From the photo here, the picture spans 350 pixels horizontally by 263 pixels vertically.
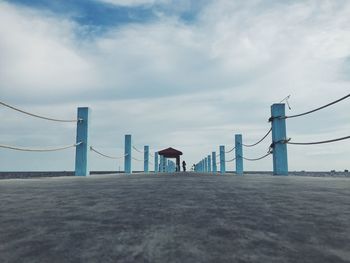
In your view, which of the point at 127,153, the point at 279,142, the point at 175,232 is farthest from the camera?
the point at 127,153

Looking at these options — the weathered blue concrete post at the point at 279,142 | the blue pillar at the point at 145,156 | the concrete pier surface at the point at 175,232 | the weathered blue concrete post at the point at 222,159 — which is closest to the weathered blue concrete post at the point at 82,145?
the weathered blue concrete post at the point at 279,142

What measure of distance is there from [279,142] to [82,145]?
17.6 ft

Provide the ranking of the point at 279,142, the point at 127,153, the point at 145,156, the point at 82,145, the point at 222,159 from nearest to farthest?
the point at 279,142, the point at 82,145, the point at 127,153, the point at 222,159, the point at 145,156

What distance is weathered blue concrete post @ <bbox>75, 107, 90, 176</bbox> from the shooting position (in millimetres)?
8336

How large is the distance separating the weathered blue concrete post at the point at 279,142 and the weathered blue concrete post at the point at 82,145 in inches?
202

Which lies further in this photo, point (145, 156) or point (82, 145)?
point (145, 156)

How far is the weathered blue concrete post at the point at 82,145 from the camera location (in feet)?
27.3

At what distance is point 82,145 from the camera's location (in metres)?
8.38

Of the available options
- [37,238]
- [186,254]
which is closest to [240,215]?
[186,254]

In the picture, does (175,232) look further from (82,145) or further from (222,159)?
(222,159)

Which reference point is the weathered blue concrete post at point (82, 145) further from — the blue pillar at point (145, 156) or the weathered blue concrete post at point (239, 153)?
the blue pillar at point (145, 156)

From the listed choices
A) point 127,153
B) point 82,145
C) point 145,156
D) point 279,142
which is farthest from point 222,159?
point 82,145

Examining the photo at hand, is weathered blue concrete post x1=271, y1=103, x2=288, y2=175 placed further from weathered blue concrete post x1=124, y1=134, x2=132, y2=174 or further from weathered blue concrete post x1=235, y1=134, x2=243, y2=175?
weathered blue concrete post x1=124, y1=134, x2=132, y2=174

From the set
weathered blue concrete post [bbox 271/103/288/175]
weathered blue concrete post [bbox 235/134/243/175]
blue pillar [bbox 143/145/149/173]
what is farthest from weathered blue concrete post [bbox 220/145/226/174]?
weathered blue concrete post [bbox 271/103/288/175]
